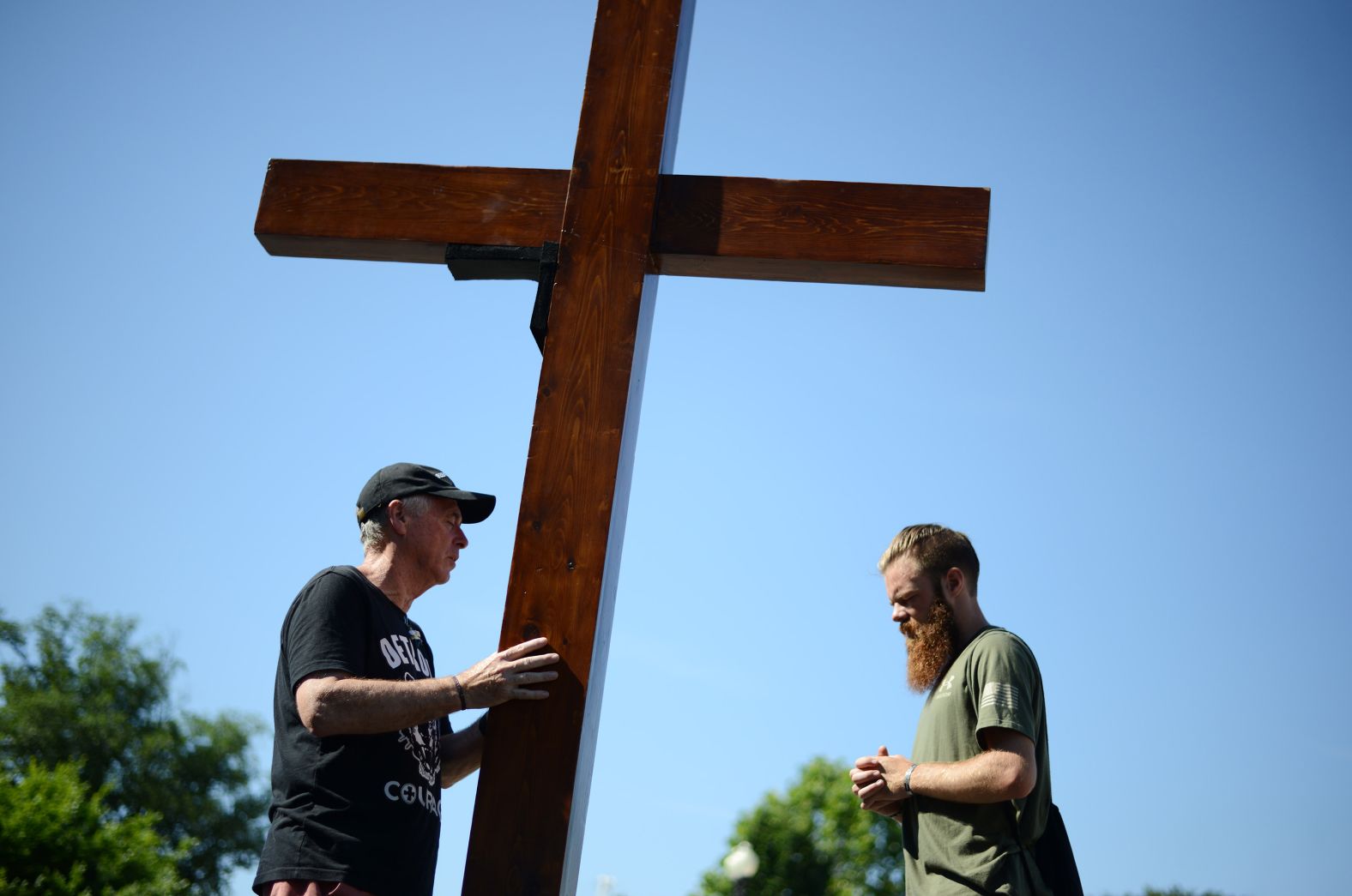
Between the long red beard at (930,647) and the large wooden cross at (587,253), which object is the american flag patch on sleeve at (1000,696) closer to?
the long red beard at (930,647)

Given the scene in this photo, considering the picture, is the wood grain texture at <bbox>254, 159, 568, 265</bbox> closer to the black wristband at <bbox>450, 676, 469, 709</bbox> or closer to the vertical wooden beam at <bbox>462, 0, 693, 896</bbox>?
the vertical wooden beam at <bbox>462, 0, 693, 896</bbox>

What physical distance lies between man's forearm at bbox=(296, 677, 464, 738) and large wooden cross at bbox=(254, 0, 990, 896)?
153 mm

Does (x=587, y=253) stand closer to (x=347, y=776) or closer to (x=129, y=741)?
(x=347, y=776)

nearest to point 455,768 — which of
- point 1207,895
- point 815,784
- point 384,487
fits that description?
point 384,487

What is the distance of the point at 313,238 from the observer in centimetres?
354

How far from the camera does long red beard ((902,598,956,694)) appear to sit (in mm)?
3133

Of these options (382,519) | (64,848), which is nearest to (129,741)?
(64,848)

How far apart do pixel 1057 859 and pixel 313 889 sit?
5.67ft

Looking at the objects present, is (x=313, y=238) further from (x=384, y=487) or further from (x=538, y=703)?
(x=538, y=703)

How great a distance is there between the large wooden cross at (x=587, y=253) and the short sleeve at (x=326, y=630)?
402mm

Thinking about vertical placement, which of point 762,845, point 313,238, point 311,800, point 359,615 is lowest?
point 311,800

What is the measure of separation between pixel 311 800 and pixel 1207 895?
Answer: 151ft

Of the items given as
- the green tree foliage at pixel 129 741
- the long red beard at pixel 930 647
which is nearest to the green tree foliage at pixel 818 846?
the green tree foliage at pixel 129 741

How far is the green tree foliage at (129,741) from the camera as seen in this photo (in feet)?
110
